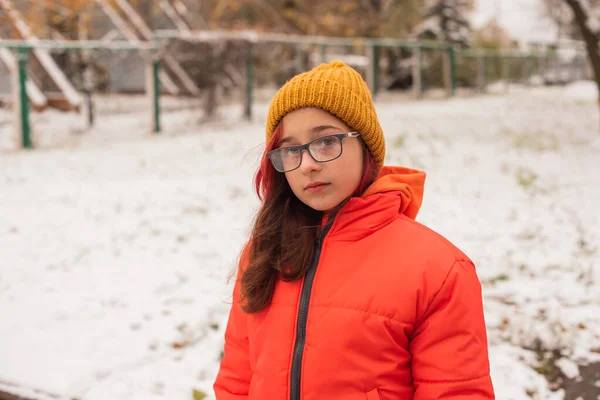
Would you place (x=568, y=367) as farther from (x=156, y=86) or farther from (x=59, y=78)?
(x=59, y=78)

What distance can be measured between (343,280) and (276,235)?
0.30 m

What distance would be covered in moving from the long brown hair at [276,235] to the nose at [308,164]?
0.46 feet

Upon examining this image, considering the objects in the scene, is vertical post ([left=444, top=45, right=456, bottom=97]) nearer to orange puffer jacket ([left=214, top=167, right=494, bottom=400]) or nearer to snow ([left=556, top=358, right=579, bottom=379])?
snow ([left=556, top=358, right=579, bottom=379])

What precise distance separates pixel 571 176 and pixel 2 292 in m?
5.94

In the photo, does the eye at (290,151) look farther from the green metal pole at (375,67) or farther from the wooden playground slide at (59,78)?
the green metal pole at (375,67)

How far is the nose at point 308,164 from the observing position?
5.44 feet

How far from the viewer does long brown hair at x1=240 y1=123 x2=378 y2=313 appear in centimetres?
172

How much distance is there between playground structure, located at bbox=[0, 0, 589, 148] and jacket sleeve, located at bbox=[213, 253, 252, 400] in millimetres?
8320

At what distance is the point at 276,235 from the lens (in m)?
1.85

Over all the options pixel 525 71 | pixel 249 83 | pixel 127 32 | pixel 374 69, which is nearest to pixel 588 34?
pixel 249 83

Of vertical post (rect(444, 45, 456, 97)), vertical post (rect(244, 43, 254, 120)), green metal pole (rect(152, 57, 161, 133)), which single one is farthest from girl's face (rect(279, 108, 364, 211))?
vertical post (rect(444, 45, 456, 97))

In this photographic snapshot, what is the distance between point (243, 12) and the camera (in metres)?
25.1

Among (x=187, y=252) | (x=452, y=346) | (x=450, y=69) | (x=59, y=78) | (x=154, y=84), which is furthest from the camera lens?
(x=450, y=69)

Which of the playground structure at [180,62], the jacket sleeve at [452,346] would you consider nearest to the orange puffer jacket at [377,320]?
the jacket sleeve at [452,346]
